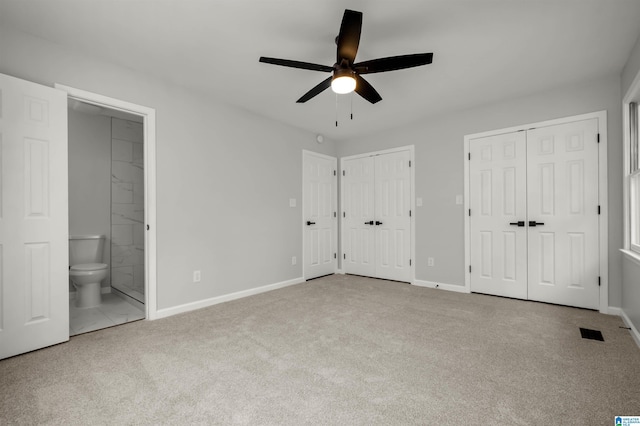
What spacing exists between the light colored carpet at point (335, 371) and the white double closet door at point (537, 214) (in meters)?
0.48

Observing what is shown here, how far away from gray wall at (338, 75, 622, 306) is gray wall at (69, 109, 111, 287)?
4.08 metres

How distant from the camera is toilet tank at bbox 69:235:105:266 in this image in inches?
148

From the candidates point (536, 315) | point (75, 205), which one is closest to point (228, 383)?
point (536, 315)

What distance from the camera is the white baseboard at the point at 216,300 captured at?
304 centimetres

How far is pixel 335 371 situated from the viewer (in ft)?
6.30

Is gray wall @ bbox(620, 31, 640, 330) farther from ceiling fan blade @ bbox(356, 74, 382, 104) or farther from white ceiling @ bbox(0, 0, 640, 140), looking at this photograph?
ceiling fan blade @ bbox(356, 74, 382, 104)

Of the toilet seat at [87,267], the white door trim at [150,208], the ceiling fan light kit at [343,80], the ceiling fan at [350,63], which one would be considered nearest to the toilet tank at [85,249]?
the toilet seat at [87,267]

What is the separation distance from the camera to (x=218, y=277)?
352cm

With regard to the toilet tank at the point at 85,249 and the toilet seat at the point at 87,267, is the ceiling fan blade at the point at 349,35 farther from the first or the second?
the toilet tank at the point at 85,249

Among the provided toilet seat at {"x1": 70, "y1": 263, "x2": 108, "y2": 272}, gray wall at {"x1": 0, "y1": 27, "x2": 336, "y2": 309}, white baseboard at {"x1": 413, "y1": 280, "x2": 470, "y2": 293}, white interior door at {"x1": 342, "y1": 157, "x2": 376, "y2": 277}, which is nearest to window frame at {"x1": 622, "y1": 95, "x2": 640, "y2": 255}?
A: white baseboard at {"x1": 413, "y1": 280, "x2": 470, "y2": 293}

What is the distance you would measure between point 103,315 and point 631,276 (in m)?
5.16

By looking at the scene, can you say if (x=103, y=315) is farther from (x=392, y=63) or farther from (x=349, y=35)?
(x=392, y=63)

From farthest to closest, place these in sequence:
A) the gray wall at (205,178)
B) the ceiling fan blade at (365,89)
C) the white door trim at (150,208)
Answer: the white door trim at (150,208)
the gray wall at (205,178)
the ceiling fan blade at (365,89)

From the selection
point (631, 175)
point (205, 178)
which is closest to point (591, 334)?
point (631, 175)
